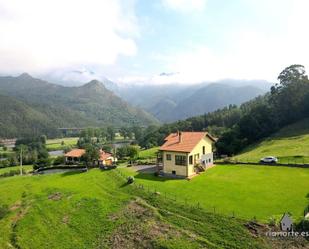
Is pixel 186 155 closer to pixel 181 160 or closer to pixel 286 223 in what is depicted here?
pixel 181 160

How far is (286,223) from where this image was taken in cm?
2762

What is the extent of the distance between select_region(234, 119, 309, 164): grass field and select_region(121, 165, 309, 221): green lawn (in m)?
6.70

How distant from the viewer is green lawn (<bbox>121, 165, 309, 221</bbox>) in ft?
105

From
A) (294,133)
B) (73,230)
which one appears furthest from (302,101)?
(73,230)

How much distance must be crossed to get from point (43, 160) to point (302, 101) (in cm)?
7353

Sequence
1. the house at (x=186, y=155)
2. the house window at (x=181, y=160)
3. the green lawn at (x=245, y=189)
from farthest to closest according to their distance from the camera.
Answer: the house at (x=186, y=155) → the house window at (x=181, y=160) → the green lawn at (x=245, y=189)

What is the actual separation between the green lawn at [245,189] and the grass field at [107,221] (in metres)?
2.55

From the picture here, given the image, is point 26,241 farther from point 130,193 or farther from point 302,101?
point 302,101

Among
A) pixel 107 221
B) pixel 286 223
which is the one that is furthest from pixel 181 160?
pixel 286 223

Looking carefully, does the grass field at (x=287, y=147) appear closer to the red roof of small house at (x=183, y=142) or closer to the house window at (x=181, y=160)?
the red roof of small house at (x=183, y=142)

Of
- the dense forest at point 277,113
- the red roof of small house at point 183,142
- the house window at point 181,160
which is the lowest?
the house window at point 181,160

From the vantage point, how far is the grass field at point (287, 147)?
54.6 m

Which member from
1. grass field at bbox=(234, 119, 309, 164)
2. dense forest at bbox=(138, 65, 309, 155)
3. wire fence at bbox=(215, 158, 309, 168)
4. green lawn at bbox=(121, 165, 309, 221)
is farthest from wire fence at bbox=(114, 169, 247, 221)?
dense forest at bbox=(138, 65, 309, 155)

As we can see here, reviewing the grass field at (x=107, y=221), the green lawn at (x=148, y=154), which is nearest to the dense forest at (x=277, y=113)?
the green lawn at (x=148, y=154)
